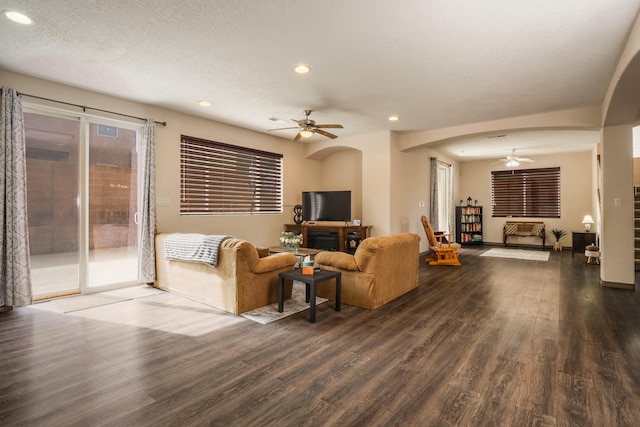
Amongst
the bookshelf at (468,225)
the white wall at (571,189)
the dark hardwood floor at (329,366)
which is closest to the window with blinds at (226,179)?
the dark hardwood floor at (329,366)

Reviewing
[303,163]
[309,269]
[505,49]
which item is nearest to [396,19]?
[505,49]

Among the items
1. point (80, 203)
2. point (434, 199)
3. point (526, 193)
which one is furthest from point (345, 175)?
point (526, 193)

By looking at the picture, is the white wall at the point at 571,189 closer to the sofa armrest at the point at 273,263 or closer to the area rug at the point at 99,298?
the sofa armrest at the point at 273,263

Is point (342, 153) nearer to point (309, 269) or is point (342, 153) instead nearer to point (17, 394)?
point (309, 269)

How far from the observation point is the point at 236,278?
3.45 metres

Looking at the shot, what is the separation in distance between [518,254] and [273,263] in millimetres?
6944

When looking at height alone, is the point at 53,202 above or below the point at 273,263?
above

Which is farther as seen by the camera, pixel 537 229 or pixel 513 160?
pixel 537 229

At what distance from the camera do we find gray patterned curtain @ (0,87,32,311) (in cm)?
355

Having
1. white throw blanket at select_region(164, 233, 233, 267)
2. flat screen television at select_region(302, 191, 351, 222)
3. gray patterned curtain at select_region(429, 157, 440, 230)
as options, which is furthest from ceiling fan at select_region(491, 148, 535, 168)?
white throw blanket at select_region(164, 233, 233, 267)

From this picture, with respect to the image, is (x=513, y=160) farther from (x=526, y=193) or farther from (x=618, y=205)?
(x=618, y=205)

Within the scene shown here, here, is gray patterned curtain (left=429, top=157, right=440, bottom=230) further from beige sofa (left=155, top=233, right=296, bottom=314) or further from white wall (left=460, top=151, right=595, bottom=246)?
beige sofa (left=155, top=233, right=296, bottom=314)

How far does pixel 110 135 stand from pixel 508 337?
553 cm

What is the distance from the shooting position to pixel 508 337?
9.67 feet
